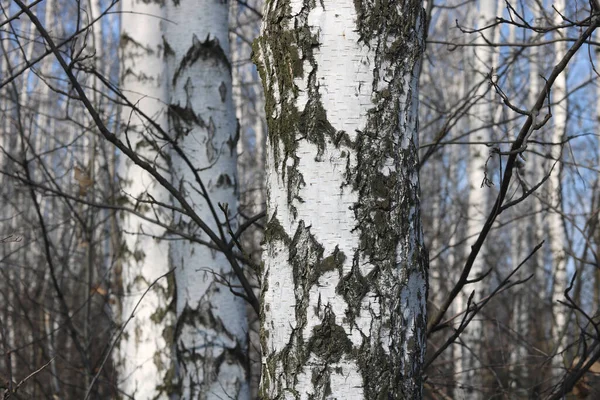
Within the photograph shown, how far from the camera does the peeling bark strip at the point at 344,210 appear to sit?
1.22 metres

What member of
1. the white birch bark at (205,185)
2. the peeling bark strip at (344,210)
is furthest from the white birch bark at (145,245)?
the peeling bark strip at (344,210)

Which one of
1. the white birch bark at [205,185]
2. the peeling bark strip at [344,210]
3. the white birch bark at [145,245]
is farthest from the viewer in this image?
the white birch bark at [145,245]

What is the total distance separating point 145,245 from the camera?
8.96ft

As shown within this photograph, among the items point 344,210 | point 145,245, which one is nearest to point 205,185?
point 145,245

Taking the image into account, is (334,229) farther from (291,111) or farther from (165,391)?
(165,391)

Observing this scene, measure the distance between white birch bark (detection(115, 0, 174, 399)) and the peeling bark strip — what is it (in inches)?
55.4

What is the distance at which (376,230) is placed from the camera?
1241 millimetres

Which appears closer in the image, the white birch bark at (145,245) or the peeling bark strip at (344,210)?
the peeling bark strip at (344,210)

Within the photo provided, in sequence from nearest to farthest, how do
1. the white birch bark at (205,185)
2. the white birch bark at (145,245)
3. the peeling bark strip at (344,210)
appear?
the peeling bark strip at (344,210), the white birch bark at (205,185), the white birch bark at (145,245)

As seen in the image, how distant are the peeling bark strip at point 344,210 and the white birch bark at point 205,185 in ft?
3.66

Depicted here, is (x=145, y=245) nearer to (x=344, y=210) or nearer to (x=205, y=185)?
(x=205, y=185)

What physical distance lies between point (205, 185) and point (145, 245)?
0.42 m

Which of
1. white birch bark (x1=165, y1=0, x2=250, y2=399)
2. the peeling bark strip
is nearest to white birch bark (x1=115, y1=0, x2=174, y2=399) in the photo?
white birch bark (x1=165, y1=0, x2=250, y2=399)

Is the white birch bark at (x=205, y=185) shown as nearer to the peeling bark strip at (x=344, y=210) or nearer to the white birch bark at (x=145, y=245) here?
the white birch bark at (x=145, y=245)
